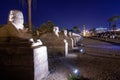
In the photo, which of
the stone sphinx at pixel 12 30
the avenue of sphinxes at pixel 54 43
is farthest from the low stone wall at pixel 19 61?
the avenue of sphinxes at pixel 54 43

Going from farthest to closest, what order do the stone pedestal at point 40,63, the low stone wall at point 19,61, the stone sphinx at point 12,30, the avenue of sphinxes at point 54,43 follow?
the avenue of sphinxes at point 54,43 → the stone sphinx at point 12,30 → the stone pedestal at point 40,63 → the low stone wall at point 19,61

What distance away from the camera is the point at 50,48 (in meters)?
16.3

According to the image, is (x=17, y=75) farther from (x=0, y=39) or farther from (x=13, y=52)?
(x=0, y=39)

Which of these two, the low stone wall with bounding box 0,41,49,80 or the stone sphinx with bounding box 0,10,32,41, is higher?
the stone sphinx with bounding box 0,10,32,41

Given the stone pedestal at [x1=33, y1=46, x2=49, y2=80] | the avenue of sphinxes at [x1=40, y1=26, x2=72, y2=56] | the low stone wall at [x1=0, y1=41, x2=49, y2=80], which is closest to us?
the low stone wall at [x1=0, y1=41, x2=49, y2=80]

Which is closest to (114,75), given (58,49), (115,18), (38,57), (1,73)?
(38,57)

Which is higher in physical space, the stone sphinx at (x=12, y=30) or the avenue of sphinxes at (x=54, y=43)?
the stone sphinx at (x=12, y=30)

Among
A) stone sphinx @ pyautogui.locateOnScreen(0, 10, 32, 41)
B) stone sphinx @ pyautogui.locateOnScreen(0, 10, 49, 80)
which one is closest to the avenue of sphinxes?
stone sphinx @ pyautogui.locateOnScreen(0, 10, 49, 80)

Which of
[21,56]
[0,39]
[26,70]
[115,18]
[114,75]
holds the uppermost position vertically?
[115,18]

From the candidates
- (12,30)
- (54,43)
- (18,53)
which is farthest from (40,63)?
(54,43)

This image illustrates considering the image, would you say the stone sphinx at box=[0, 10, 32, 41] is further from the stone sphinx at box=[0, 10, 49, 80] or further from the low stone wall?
the low stone wall

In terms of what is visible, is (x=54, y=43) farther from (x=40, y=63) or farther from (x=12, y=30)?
(x=12, y=30)

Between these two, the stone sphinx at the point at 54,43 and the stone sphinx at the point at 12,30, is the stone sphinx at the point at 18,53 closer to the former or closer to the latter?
the stone sphinx at the point at 12,30

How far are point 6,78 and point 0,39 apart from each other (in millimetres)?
1620
